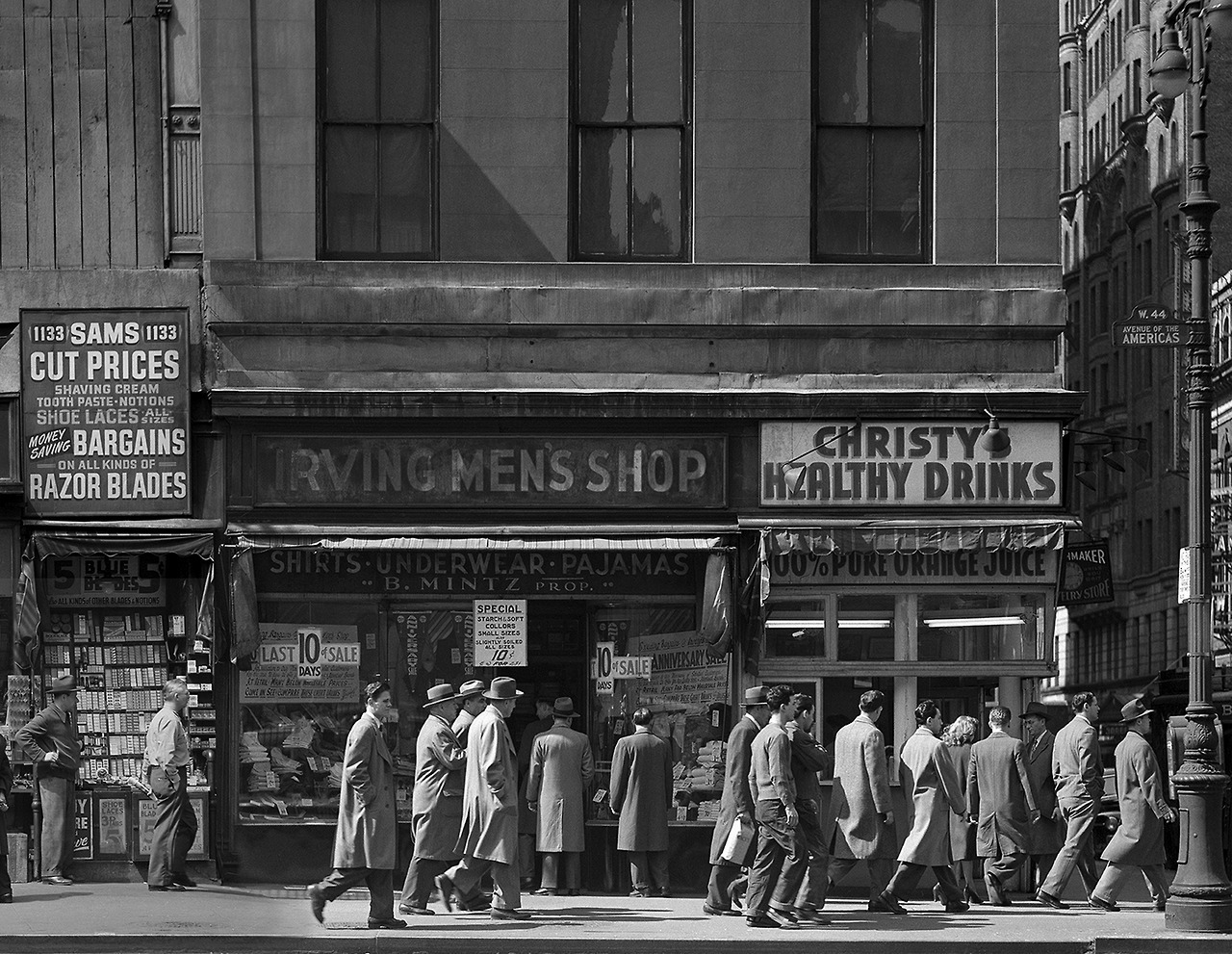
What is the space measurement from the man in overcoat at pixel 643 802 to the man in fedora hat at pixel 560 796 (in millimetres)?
354

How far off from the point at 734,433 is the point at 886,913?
5.19m

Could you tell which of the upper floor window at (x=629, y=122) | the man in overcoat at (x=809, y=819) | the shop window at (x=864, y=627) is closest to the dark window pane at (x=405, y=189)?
the upper floor window at (x=629, y=122)

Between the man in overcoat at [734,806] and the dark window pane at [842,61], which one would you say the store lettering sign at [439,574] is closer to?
the man in overcoat at [734,806]

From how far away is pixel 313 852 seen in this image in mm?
20703

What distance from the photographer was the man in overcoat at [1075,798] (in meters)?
19.3

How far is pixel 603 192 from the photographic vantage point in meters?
21.7

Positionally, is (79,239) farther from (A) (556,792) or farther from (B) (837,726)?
(B) (837,726)

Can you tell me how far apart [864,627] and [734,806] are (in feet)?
12.4

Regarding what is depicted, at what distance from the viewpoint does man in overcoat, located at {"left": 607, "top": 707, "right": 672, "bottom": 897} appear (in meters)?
20.0

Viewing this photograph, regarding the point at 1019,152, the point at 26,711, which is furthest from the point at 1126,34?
the point at 26,711

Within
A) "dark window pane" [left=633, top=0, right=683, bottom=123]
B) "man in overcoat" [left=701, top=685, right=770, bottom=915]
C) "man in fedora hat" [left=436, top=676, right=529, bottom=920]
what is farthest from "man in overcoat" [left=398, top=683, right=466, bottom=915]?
"dark window pane" [left=633, top=0, right=683, bottom=123]

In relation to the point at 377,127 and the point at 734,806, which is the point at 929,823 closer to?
the point at 734,806

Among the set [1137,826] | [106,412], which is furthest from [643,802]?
[106,412]

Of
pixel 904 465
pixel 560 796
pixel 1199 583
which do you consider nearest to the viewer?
pixel 1199 583
